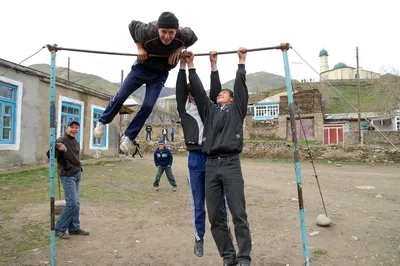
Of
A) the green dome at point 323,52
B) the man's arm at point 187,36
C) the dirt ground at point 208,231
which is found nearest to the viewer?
the man's arm at point 187,36

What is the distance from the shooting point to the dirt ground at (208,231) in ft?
12.4

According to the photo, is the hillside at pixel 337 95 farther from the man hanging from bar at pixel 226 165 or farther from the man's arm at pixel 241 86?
the man hanging from bar at pixel 226 165

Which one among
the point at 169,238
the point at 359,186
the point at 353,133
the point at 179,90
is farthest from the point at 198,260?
the point at 353,133

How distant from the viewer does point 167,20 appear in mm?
2889

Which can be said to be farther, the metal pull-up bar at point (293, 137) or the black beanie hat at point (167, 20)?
the metal pull-up bar at point (293, 137)

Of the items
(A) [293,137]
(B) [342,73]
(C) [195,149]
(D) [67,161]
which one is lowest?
(D) [67,161]

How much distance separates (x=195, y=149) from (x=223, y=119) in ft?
1.49

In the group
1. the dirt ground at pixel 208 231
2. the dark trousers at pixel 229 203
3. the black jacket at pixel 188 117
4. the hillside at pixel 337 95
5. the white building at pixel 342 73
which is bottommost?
the dirt ground at pixel 208 231

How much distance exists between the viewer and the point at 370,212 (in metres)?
6.30

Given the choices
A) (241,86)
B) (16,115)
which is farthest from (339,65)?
(241,86)

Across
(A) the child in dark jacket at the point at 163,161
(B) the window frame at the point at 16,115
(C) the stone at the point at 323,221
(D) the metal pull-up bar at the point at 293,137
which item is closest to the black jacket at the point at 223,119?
(D) the metal pull-up bar at the point at 293,137

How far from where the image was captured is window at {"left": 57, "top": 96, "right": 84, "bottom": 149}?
38.8 ft

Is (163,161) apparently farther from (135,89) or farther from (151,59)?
(151,59)

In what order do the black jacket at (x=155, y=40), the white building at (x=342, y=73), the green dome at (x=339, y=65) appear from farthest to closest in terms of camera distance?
the green dome at (x=339, y=65) < the white building at (x=342, y=73) < the black jacket at (x=155, y=40)
